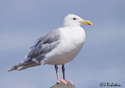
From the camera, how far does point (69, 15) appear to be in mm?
→ 12961

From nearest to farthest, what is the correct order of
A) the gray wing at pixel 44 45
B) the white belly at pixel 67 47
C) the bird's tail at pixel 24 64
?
the white belly at pixel 67 47
the gray wing at pixel 44 45
the bird's tail at pixel 24 64

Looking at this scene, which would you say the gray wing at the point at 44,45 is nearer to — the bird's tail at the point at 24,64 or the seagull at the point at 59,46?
the seagull at the point at 59,46

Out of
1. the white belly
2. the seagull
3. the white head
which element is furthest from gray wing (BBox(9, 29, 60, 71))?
the white head

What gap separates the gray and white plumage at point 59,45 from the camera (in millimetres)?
12008

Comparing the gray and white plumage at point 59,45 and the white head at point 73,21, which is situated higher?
the white head at point 73,21

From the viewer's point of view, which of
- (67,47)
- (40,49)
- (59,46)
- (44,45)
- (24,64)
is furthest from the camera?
(24,64)

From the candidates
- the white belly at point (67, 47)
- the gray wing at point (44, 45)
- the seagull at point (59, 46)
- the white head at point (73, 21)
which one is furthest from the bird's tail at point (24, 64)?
the white head at point (73, 21)

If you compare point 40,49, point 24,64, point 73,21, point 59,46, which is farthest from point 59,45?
point 24,64

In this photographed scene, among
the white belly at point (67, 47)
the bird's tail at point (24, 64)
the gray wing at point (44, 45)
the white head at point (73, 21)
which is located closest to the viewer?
the white belly at point (67, 47)

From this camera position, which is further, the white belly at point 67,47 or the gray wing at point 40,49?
the gray wing at point 40,49

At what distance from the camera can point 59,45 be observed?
12102 mm

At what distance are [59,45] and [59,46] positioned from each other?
0.05m

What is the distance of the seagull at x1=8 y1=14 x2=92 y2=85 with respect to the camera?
473 inches

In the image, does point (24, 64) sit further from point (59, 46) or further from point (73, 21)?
point (73, 21)
